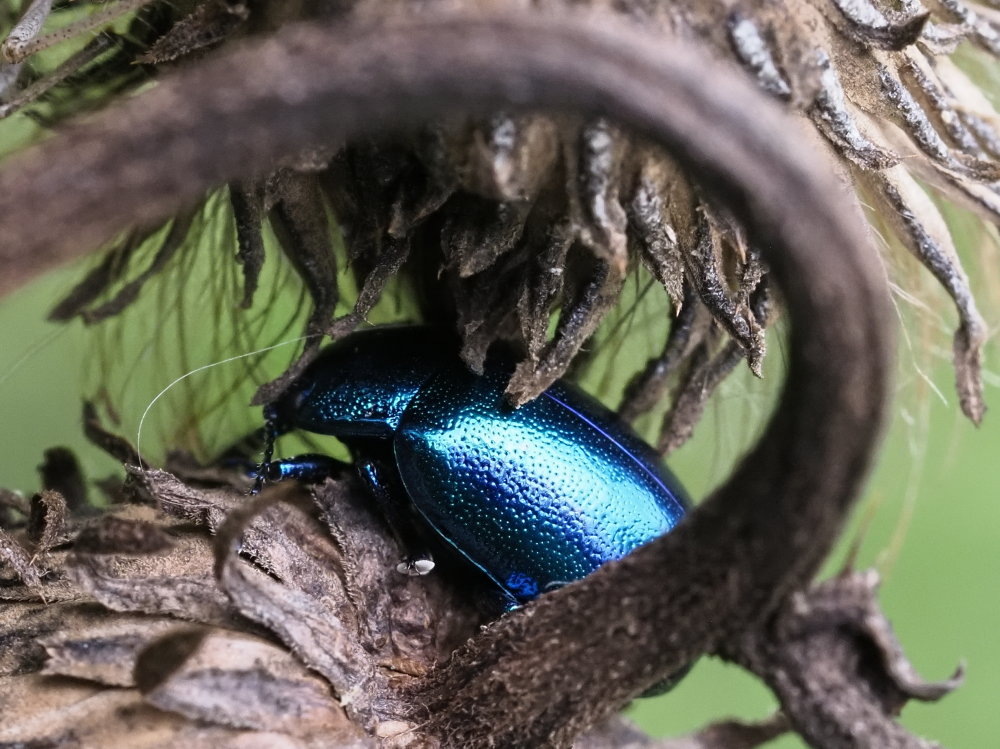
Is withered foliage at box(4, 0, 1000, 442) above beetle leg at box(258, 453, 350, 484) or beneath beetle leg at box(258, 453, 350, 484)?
above

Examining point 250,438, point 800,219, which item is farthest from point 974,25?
point 250,438

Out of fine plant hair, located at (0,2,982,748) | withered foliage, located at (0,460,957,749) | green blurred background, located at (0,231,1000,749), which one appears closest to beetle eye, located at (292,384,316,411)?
green blurred background, located at (0,231,1000,749)

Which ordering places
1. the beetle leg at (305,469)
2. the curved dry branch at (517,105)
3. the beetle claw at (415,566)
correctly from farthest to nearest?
1. the beetle leg at (305,469)
2. the beetle claw at (415,566)
3. the curved dry branch at (517,105)

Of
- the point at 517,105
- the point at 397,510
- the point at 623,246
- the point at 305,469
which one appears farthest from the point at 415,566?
the point at 517,105

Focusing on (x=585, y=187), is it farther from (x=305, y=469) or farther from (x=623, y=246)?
(x=305, y=469)

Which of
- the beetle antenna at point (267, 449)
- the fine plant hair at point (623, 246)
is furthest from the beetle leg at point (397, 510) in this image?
the fine plant hair at point (623, 246)

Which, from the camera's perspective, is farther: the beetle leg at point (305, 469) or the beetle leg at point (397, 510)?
the beetle leg at point (305, 469)

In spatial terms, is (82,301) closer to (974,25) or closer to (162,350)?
(162,350)

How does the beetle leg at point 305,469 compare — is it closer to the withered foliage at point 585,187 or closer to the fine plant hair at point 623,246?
the withered foliage at point 585,187

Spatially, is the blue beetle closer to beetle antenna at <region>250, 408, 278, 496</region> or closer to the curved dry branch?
beetle antenna at <region>250, 408, 278, 496</region>
